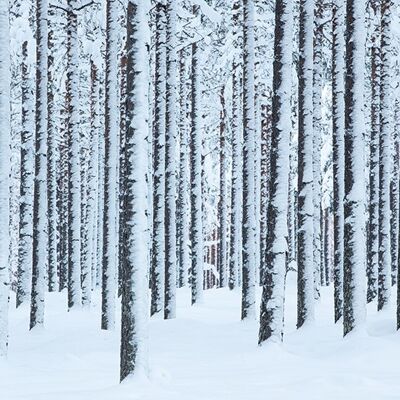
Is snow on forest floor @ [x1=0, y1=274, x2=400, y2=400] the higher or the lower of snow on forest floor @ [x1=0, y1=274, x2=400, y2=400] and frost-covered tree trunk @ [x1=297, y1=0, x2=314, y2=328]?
the lower

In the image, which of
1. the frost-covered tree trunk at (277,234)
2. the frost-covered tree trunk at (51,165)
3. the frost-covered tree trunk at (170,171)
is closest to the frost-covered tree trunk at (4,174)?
the frost-covered tree trunk at (277,234)

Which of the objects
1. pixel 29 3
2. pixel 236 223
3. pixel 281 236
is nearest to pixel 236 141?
pixel 236 223

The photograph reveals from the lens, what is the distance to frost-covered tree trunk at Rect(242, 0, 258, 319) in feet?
50.6

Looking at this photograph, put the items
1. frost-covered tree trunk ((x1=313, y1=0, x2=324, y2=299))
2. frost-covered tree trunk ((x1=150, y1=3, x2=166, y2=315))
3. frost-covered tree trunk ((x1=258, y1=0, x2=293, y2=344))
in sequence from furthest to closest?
frost-covered tree trunk ((x1=313, y1=0, x2=324, y2=299)), frost-covered tree trunk ((x1=150, y1=3, x2=166, y2=315)), frost-covered tree trunk ((x1=258, y1=0, x2=293, y2=344))

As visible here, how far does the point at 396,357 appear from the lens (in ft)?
33.0

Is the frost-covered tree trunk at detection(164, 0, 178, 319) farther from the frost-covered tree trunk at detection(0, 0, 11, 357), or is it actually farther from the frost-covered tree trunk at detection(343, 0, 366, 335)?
the frost-covered tree trunk at detection(0, 0, 11, 357)

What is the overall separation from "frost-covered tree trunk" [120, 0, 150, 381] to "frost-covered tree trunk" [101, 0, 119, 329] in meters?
6.78

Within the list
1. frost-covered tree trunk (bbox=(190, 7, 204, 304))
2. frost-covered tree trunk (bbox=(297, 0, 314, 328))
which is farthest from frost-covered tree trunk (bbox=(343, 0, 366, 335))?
frost-covered tree trunk (bbox=(190, 7, 204, 304))

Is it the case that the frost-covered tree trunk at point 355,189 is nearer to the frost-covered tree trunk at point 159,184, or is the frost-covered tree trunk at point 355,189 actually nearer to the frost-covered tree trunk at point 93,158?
the frost-covered tree trunk at point 159,184

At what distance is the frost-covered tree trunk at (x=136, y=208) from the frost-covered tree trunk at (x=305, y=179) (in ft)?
19.2

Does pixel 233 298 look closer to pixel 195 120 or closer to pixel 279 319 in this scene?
pixel 195 120

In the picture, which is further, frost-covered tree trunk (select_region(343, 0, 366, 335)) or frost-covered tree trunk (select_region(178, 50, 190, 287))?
frost-covered tree trunk (select_region(178, 50, 190, 287))

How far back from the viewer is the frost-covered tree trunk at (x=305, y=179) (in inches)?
548

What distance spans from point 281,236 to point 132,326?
11.3 feet
